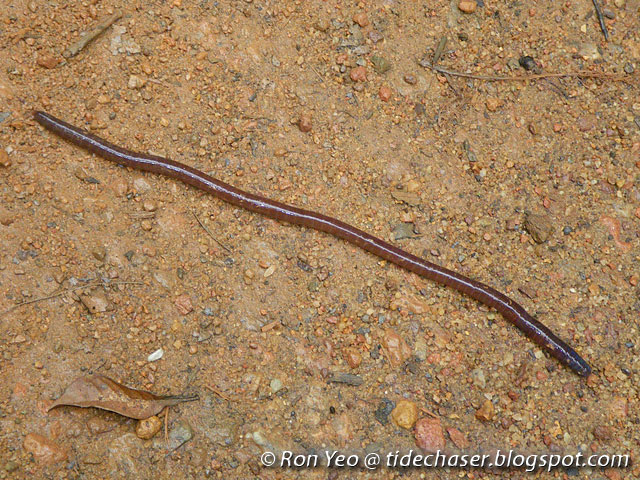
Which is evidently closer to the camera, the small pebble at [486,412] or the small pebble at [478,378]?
the small pebble at [486,412]

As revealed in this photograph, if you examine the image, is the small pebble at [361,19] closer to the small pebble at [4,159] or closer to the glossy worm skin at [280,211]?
the glossy worm skin at [280,211]

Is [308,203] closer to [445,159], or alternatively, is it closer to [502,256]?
[445,159]

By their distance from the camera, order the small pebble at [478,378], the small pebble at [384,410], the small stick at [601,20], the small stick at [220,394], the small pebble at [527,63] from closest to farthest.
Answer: the small stick at [220,394] < the small pebble at [384,410] < the small pebble at [478,378] < the small pebble at [527,63] < the small stick at [601,20]

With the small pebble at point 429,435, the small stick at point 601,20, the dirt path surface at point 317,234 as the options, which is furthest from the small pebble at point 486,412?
the small stick at point 601,20

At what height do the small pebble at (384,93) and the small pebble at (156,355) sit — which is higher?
the small pebble at (384,93)

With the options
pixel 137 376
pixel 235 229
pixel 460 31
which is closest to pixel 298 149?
pixel 235 229

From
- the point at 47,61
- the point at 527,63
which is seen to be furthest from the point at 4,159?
the point at 527,63

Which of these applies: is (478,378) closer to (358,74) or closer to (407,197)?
(407,197)
